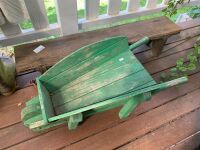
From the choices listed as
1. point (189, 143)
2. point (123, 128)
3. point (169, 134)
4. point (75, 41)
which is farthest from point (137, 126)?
point (75, 41)

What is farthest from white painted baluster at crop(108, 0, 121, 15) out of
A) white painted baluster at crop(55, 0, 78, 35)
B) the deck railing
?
white painted baluster at crop(55, 0, 78, 35)

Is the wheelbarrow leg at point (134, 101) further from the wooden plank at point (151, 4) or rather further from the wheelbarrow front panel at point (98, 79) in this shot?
the wooden plank at point (151, 4)

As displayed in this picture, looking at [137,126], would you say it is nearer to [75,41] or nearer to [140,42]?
[140,42]

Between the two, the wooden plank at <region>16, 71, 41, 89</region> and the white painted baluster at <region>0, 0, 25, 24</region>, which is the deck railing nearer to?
the white painted baluster at <region>0, 0, 25, 24</region>

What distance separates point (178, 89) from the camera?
1.38m

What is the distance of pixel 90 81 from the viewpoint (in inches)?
44.8

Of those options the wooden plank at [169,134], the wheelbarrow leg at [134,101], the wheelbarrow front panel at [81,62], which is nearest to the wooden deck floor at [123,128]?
the wooden plank at [169,134]

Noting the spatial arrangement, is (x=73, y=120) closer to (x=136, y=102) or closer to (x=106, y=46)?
(x=136, y=102)

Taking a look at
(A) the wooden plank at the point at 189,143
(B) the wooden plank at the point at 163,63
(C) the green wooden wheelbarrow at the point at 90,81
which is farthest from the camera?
(B) the wooden plank at the point at 163,63

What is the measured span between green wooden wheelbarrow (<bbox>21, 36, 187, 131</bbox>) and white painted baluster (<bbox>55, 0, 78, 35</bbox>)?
0.37 metres

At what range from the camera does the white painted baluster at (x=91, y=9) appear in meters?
1.32

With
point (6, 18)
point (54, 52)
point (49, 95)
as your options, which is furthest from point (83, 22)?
point (49, 95)

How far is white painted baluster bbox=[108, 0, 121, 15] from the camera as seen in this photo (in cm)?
140

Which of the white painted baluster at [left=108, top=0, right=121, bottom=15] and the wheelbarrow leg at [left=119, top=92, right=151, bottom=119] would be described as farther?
the white painted baluster at [left=108, top=0, right=121, bottom=15]
